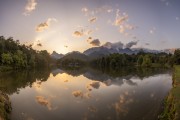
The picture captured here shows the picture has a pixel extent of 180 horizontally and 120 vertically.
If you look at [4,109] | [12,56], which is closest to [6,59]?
[12,56]

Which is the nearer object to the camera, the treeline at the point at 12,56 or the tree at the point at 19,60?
the treeline at the point at 12,56

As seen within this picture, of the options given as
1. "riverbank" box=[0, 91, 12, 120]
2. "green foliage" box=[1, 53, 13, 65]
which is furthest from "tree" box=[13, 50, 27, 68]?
"riverbank" box=[0, 91, 12, 120]

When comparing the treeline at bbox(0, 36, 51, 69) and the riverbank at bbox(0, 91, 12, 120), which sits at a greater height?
the treeline at bbox(0, 36, 51, 69)

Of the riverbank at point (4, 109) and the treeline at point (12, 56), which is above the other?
the treeline at point (12, 56)

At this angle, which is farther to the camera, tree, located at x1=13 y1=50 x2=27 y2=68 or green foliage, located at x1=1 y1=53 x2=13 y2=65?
tree, located at x1=13 y1=50 x2=27 y2=68

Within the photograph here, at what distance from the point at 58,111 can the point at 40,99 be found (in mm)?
9308

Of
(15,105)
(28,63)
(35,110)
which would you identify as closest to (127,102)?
(35,110)

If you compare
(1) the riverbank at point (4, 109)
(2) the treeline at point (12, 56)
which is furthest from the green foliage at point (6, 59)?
(1) the riverbank at point (4, 109)

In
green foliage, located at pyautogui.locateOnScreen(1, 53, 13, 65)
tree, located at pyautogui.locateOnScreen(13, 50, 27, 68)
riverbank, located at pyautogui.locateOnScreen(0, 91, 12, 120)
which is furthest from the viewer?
tree, located at pyautogui.locateOnScreen(13, 50, 27, 68)

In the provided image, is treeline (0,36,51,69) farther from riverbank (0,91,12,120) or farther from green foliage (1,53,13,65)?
riverbank (0,91,12,120)

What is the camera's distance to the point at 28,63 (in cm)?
14025

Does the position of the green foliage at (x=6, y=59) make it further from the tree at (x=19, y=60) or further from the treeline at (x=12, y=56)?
the tree at (x=19, y=60)

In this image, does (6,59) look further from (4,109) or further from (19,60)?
(4,109)

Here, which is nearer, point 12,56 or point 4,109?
point 4,109
